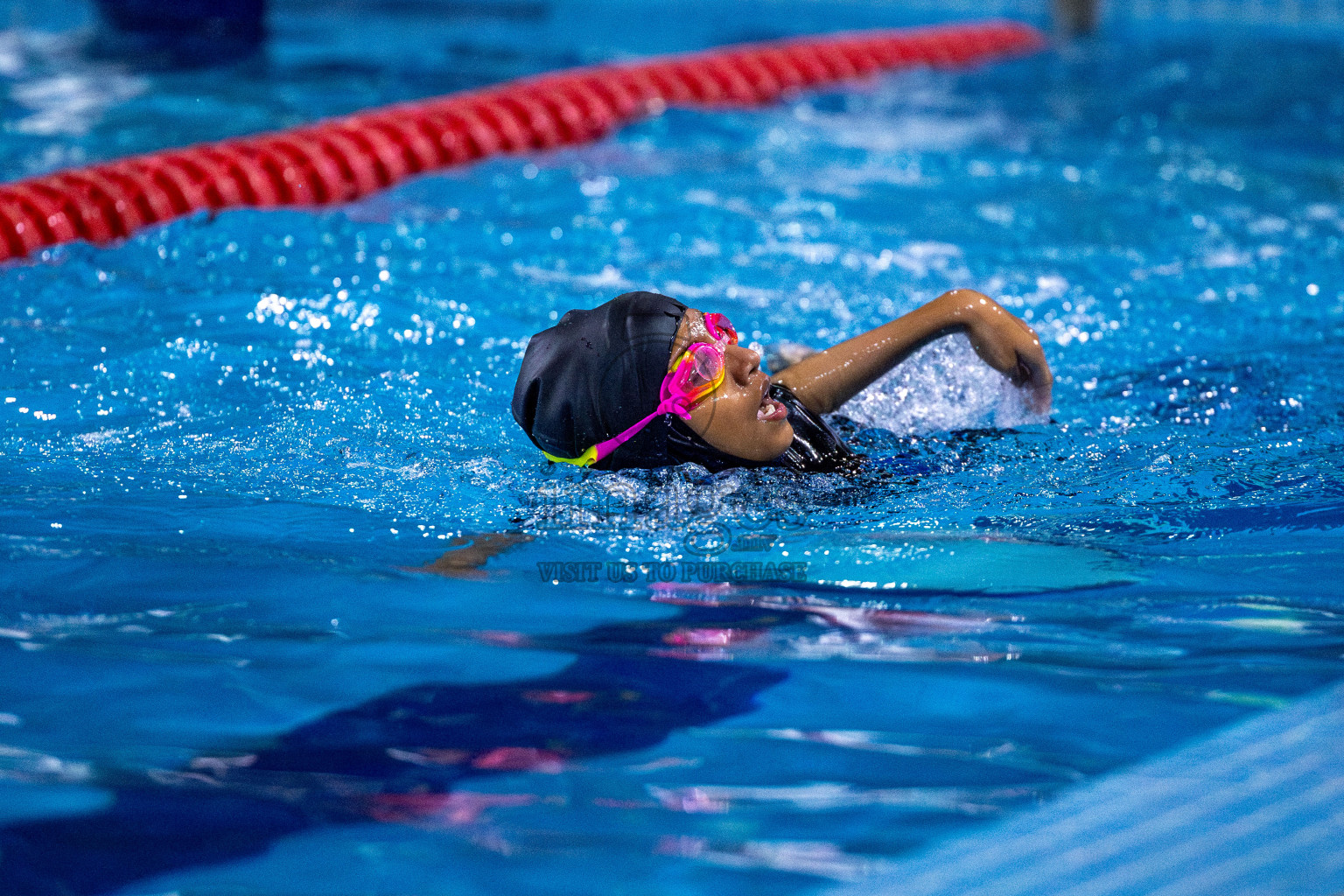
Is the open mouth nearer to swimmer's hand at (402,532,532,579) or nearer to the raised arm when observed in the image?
the raised arm

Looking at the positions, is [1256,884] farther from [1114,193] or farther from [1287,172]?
[1287,172]

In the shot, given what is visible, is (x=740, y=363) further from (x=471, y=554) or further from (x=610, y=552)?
(x=471, y=554)

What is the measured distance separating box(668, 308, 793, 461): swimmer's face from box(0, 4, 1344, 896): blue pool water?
0.43 ft

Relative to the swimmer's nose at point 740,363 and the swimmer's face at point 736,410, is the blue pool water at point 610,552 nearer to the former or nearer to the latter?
the swimmer's face at point 736,410

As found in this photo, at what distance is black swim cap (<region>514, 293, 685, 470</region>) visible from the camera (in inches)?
95.0

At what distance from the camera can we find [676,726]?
1.98 metres

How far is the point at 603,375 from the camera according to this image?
7.93 feet

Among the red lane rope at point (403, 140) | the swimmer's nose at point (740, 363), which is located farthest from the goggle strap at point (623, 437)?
the red lane rope at point (403, 140)

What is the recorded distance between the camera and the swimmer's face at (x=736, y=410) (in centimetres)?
245

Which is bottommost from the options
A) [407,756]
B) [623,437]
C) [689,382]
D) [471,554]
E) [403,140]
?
[407,756]

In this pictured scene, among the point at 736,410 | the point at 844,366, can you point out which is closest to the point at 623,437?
the point at 736,410

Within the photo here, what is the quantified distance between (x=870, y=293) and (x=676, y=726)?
2430 millimetres

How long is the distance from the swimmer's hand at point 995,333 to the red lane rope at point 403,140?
3.14 metres

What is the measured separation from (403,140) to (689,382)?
12.0 ft
